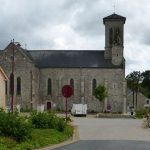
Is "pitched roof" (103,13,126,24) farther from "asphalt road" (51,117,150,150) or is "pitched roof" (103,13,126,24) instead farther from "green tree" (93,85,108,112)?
"asphalt road" (51,117,150,150)

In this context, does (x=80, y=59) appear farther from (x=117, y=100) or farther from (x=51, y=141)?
(x=51, y=141)

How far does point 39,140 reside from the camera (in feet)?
74.3

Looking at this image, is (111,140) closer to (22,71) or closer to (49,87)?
(22,71)

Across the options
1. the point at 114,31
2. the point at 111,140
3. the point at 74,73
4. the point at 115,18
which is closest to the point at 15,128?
the point at 111,140

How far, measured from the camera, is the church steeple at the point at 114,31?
10031 cm

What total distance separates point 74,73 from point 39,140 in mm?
77053

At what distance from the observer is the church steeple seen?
100 meters

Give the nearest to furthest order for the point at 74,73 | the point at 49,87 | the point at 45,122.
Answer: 1. the point at 45,122
2. the point at 74,73
3. the point at 49,87

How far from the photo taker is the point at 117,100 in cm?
9788

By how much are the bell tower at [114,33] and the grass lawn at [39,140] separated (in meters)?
71.7

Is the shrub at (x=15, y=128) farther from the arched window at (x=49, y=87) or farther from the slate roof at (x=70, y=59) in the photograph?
the arched window at (x=49, y=87)

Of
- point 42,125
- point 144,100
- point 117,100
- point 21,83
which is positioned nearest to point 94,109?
point 117,100

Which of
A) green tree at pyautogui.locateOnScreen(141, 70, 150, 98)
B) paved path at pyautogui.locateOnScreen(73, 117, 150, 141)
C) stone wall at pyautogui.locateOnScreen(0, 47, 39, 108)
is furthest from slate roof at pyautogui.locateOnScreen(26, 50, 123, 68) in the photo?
green tree at pyautogui.locateOnScreen(141, 70, 150, 98)

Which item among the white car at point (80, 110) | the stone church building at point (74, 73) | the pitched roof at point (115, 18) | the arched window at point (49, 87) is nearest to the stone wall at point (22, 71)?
the stone church building at point (74, 73)
